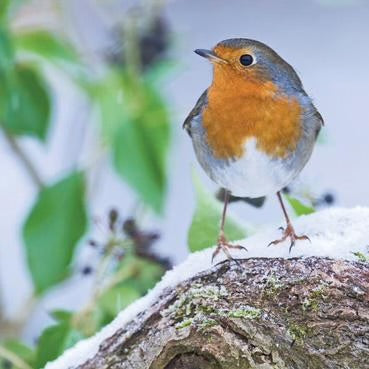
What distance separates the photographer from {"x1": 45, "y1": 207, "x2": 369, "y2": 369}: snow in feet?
2.64

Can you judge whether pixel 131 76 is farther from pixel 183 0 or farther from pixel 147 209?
pixel 183 0

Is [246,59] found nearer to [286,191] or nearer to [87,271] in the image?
[286,191]

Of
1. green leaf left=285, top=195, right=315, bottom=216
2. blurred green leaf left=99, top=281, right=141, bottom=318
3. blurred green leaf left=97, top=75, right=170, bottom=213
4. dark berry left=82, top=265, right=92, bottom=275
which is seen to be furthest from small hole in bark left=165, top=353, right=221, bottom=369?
blurred green leaf left=97, top=75, right=170, bottom=213

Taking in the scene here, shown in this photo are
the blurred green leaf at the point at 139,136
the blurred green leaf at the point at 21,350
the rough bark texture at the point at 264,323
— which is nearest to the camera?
the rough bark texture at the point at 264,323

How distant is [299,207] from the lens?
36.2 inches

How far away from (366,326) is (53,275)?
0.65 metres

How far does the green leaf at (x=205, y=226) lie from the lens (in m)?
0.91

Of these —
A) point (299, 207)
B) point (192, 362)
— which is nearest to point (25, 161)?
point (299, 207)

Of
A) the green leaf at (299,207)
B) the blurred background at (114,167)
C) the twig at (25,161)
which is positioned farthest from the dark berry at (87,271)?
the twig at (25,161)

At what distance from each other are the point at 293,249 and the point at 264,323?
3.4 inches

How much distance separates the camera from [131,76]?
5.29 feet

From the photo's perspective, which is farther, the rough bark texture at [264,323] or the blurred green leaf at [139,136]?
the blurred green leaf at [139,136]

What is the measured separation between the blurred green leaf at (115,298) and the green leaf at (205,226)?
0.64 feet

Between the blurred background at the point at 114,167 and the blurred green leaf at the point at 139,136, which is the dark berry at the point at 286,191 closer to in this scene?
the blurred background at the point at 114,167
